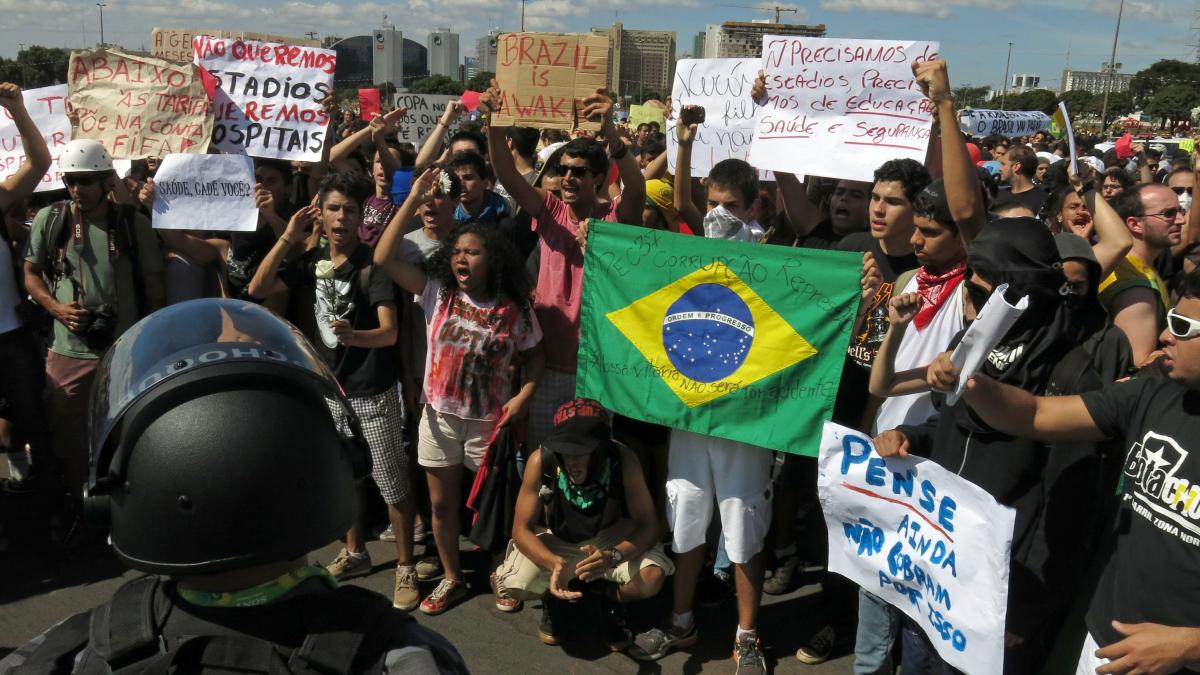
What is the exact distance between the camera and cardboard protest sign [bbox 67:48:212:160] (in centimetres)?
561

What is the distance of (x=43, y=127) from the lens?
18.7ft

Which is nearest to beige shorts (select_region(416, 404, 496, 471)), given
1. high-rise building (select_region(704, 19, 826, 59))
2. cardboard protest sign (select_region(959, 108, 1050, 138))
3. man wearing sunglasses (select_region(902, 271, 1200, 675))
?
man wearing sunglasses (select_region(902, 271, 1200, 675))

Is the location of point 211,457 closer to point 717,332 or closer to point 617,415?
point 717,332

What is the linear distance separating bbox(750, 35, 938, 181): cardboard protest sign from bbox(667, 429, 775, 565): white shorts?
5.47ft

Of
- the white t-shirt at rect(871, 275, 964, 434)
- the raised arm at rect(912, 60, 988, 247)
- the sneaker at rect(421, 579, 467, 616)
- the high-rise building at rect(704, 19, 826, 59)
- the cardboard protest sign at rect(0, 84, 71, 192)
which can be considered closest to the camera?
the raised arm at rect(912, 60, 988, 247)

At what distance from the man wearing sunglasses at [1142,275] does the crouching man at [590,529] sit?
221 cm

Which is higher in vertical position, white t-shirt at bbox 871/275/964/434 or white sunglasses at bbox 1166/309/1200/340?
white sunglasses at bbox 1166/309/1200/340

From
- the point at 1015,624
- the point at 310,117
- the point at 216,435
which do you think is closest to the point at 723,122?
the point at 310,117

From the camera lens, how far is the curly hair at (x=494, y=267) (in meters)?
4.34

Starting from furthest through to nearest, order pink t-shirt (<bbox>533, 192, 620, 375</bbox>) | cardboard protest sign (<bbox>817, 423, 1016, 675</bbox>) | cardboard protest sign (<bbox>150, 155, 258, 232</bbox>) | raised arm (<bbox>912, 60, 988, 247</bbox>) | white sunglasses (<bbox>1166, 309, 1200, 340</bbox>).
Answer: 1. cardboard protest sign (<bbox>150, 155, 258, 232</bbox>)
2. pink t-shirt (<bbox>533, 192, 620, 375</bbox>)
3. raised arm (<bbox>912, 60, 988, 247</bbox>)
4. cardboard protest sign (<bbox>817, 423, 1016, 675</bbox>)
5. white sunglasses (<bbox>1166, 309, 1200, 340</bbox>)

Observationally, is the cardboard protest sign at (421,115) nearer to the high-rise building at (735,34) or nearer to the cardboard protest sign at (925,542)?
the cardboard protest sign at (925,542)

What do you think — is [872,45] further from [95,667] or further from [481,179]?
[95,667]

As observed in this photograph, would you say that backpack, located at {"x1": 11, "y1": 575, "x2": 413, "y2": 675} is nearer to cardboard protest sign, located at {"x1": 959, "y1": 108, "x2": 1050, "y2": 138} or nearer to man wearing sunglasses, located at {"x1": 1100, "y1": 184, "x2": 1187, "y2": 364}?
man wearing sunglasses, located at {"x1": 1100, "y1": 184, "x2": 1187, "y2": 364}

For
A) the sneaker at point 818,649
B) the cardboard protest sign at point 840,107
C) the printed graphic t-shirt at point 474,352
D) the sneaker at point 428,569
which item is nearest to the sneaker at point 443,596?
the sneaker at point 428,569
